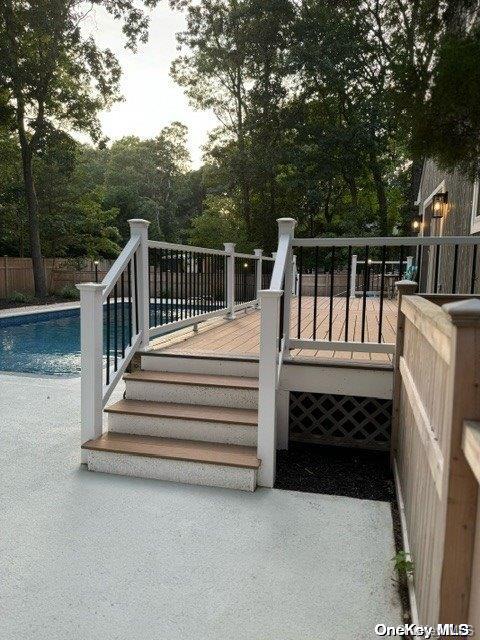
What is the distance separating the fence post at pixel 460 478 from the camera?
1.16 metres

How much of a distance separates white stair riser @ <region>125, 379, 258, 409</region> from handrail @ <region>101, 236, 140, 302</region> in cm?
81

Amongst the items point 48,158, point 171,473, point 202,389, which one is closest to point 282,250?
point 202,389

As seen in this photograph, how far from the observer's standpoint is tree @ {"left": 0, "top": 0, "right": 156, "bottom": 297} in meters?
12.4

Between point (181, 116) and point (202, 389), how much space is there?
102 ft

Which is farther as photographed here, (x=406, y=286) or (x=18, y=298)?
(x=18, y=298)

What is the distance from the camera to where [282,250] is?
348cm

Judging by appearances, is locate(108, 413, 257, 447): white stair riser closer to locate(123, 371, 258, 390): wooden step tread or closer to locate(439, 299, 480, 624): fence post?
locate(123, 371, 258, 390): wooden step tread

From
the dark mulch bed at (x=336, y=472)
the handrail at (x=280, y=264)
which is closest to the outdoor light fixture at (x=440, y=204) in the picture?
the handrail at (x=280, y=264)

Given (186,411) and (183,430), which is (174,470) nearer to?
(183,430)

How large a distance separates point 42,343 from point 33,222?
6.90m

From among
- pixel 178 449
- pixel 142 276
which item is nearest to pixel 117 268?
pixel 142 276

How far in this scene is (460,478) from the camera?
1.21m

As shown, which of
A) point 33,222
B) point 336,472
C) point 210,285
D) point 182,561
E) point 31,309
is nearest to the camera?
point 182,561

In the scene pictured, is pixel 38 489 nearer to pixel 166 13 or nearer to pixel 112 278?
pixel 112 278
